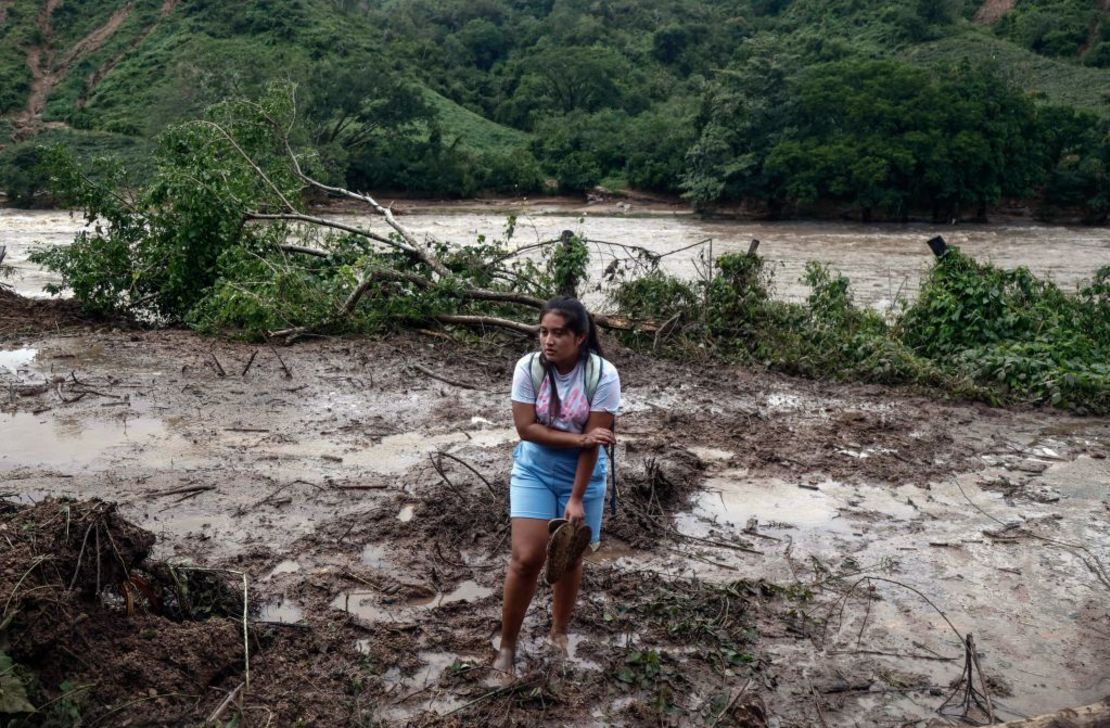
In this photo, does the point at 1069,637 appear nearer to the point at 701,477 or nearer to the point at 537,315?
the point at 701,477

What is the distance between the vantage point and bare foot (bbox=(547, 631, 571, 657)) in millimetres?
4340

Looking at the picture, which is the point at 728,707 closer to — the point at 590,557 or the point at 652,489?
the point at 590,557

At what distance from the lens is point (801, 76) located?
1516 inches

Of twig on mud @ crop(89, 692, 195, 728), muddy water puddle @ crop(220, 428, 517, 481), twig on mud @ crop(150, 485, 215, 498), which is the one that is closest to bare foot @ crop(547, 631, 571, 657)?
twig on mud @ crop(89, 692, 195, 728)

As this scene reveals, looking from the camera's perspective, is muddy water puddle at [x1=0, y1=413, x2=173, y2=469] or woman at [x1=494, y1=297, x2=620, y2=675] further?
muddy water puddle at [x1=0, y1=413, x2=173, y2=469]

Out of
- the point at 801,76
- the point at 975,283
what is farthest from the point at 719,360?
the point at 801,76

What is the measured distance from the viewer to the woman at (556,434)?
390 cm

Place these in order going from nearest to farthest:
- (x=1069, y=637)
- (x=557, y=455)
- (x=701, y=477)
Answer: (x=557, y=455), (x=1069, y=637), (x=701, y=477)

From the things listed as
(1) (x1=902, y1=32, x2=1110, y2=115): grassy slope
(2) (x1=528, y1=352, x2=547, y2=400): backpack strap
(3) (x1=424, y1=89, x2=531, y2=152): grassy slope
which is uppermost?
(1) (x1=902, y1=32, x2=1110, y2=115): grassy slope

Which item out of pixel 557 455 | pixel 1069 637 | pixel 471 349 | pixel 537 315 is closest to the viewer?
pixel 557 455

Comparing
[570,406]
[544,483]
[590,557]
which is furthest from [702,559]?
[570,406]

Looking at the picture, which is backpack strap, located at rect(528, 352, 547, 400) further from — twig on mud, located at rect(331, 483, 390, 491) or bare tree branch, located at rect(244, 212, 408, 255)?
bare tree branch, located at rect(244, 212, 408, 255)

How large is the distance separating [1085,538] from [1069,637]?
4.57 ft

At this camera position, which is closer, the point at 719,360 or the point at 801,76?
the point at 719,360
